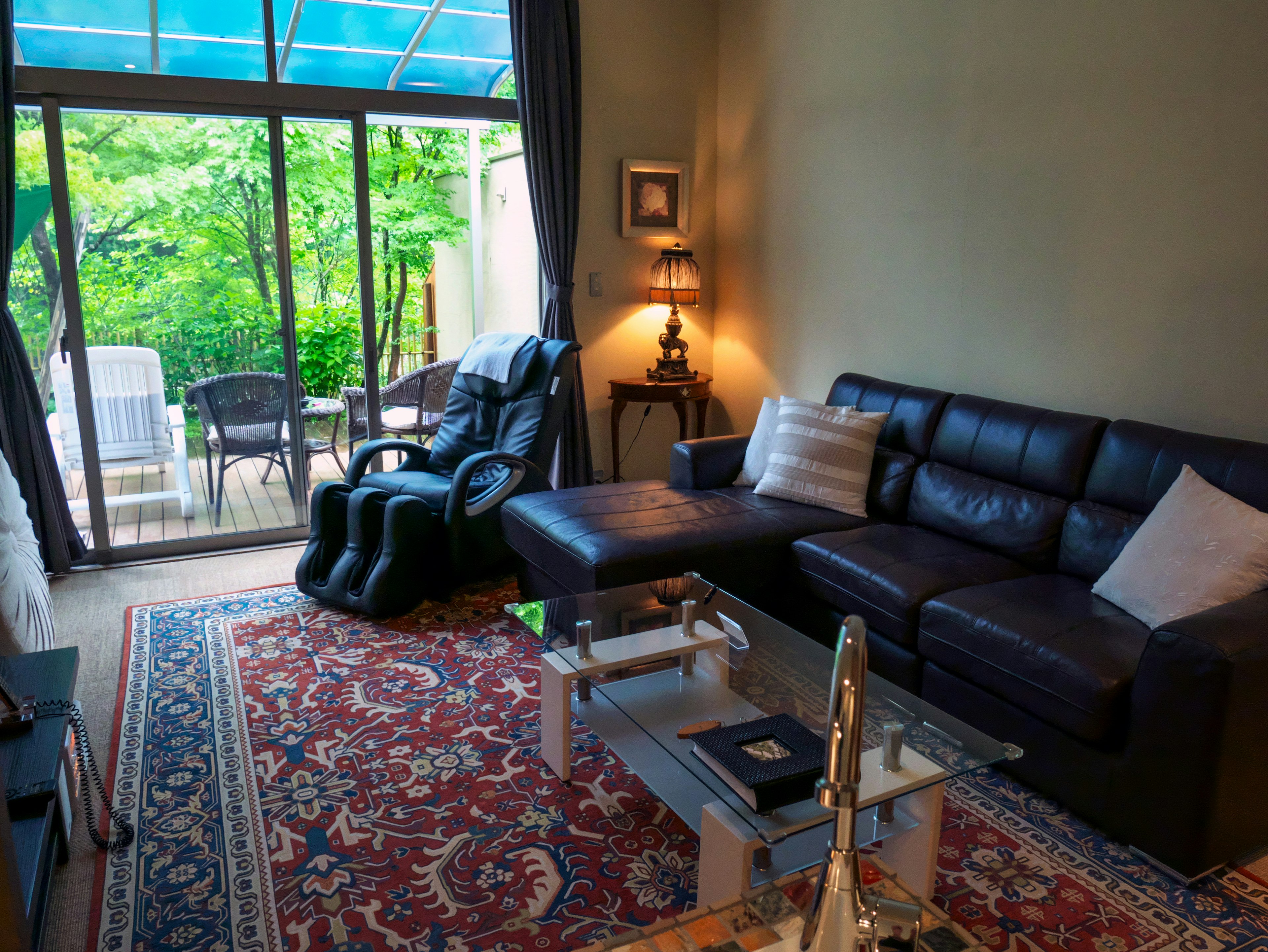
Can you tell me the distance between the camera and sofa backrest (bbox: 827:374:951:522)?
350cm

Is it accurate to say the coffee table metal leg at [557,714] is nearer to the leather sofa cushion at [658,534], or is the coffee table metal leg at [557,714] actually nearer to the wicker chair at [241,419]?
the leather sofa cushion at [658,534]

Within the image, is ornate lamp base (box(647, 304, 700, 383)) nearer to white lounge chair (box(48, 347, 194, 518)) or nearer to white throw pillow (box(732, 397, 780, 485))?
white throw pillow (box(732, 397, 780, 485))

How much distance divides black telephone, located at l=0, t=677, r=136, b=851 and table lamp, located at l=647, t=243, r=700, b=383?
331 centimetres

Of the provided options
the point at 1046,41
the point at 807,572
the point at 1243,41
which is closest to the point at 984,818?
the point at 807,572

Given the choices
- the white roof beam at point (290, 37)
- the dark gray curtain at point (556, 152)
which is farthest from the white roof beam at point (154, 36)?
the dark gray curtain at point (556, 152)

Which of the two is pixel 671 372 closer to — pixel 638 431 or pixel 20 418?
pixel 638 431

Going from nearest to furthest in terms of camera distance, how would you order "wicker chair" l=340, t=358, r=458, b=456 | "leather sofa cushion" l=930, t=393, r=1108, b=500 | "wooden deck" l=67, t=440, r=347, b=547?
1. "leather sofa cushion" l=930, t=393, r=1108, b=500
2. "wooden deck" l=67, t=440, r=347, b=547
3. "wicker chair" l=340, t=358, r=458, b=456

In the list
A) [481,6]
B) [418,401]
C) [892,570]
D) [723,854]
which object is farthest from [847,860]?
[481,6]

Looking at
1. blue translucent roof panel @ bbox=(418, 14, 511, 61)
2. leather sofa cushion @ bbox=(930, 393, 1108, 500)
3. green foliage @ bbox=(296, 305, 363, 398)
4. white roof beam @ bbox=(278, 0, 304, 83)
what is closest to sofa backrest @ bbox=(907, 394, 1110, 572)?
leather sofa cushion @ bbox=(930, 393, 1108, 500)

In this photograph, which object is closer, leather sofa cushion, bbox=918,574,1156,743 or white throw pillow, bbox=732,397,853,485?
leather sofa cushion, bbox=918,574,1156,743

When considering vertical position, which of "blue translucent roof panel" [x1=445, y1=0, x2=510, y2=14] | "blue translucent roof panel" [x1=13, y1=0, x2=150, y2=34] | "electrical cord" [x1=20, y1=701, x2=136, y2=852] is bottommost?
"electrical cord" [x1=20, y1=701, x2=136, y2=852]

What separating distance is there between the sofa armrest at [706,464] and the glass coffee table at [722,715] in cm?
98

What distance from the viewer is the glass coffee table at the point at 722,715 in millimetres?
1805

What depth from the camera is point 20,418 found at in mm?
3910
